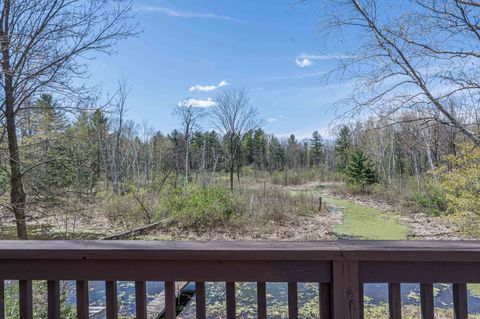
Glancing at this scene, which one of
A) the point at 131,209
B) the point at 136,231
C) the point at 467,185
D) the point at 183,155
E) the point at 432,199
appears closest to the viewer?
the point at 467,185

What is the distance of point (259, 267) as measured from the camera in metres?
1.09

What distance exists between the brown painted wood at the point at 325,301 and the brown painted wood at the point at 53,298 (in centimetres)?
91

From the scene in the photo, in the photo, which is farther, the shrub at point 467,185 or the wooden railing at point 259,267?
the shrub at point 467,185

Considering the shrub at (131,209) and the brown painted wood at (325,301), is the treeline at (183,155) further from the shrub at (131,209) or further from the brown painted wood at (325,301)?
the brown painted wood at (325,301)

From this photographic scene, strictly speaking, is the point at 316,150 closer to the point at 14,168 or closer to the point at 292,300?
the point at 14,168

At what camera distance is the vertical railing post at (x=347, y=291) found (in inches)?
41.6

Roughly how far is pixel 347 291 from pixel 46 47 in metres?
4.65

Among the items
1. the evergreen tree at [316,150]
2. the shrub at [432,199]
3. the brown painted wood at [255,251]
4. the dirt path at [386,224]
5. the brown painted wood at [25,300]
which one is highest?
the evergreen tree at [316,150]

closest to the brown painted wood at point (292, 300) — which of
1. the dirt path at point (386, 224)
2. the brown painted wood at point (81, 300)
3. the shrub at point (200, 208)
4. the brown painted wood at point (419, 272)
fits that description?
the brown painted wood at point (419, 272)

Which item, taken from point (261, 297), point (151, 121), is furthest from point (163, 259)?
point (151, 121)

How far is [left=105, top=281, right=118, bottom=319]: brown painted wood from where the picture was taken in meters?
1.16

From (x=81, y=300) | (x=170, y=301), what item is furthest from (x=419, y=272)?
(x=81, y=300)

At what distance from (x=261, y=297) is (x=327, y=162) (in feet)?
105

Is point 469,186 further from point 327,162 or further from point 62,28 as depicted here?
point 327,162
